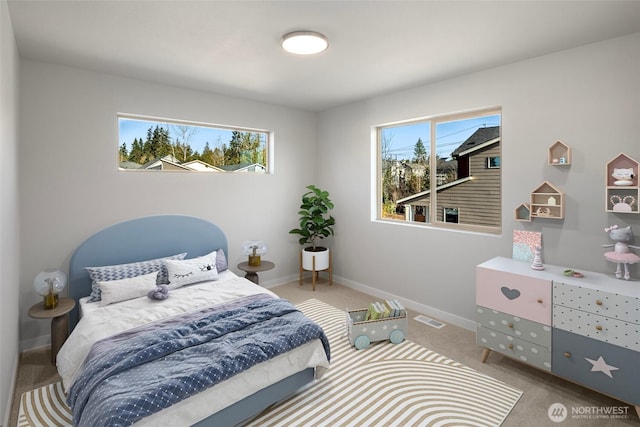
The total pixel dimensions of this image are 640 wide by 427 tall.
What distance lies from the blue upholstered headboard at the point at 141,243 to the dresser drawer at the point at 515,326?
2.86m

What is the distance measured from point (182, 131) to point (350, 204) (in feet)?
7.57

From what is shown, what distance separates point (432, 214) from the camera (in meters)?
3.85

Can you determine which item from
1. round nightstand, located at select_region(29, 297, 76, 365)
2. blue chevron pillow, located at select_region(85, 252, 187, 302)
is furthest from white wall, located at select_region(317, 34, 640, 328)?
round nightstand, located at select_region(29, 297, 76, 365)

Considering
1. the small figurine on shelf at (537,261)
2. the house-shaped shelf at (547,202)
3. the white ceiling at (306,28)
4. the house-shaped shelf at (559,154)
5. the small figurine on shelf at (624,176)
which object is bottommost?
the small figurine on shelf at (537,261)

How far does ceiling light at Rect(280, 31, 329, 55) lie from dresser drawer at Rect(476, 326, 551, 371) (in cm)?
257

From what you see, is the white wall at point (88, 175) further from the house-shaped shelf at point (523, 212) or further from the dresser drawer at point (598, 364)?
the dresser drawer at point (598, 364)

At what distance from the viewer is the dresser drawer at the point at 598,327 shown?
2062mm

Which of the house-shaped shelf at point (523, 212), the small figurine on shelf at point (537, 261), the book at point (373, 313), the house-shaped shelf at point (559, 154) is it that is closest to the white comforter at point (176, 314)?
the book at point (373, 313)

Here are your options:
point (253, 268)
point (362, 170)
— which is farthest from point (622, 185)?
point (253, 268)

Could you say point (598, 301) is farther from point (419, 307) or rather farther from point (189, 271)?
point (189, 271)

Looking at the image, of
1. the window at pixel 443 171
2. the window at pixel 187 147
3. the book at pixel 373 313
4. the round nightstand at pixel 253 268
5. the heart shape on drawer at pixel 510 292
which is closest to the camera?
the heart shape on drawer at pixel 510 292

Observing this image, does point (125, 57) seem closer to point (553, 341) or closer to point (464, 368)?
point (464, 368)

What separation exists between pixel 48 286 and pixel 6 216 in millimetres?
858

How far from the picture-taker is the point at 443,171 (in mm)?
3770
